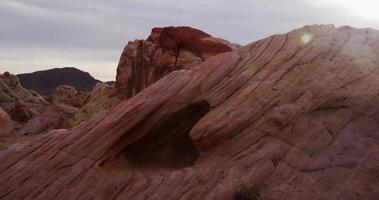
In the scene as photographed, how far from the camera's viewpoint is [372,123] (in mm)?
14000

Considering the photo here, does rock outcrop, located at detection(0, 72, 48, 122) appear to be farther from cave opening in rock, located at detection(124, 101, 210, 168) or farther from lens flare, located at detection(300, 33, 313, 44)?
lens flare, located at detection(300, 33, 313, 44)

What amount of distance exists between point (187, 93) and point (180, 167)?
2.20 metres

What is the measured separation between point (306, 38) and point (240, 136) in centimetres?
397

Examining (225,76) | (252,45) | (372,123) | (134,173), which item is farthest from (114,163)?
(372,123)

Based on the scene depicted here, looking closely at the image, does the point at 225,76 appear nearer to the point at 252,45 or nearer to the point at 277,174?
the point at 252,45

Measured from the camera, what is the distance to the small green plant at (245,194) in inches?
518

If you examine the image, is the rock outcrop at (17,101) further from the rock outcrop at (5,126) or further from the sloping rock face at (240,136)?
the sloping rock face at (240,136)

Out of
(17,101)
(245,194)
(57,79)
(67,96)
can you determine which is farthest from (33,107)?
(57,79)

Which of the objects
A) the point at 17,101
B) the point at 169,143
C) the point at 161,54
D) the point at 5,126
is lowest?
the point at 17,101

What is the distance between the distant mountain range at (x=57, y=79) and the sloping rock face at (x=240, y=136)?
123795 mm

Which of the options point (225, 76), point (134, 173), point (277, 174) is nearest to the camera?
point (277, 174)

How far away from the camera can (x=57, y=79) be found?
142375 millimetres

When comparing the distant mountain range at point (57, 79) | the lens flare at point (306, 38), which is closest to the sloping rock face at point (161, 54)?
the lens flare at point (306, 38)

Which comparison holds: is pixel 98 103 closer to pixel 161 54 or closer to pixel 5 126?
pixel 161 54
